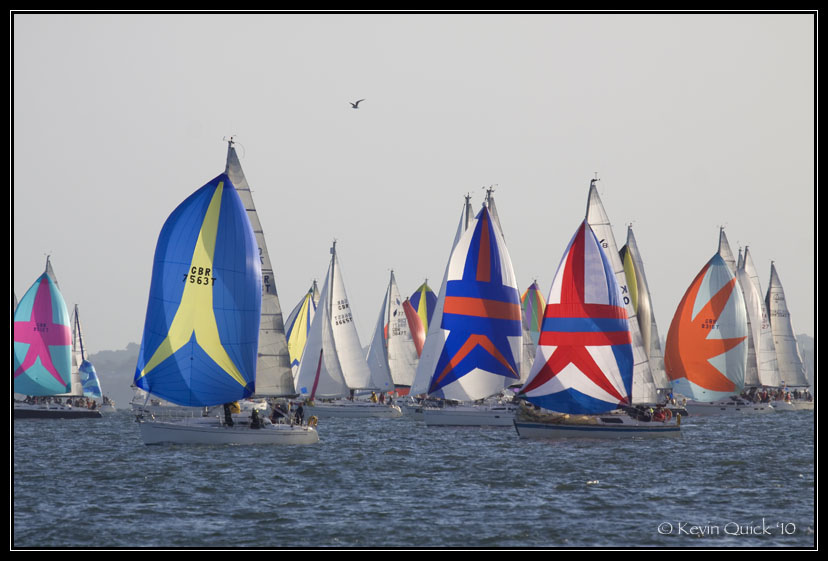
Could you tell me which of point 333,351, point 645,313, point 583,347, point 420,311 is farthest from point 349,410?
point 583,347

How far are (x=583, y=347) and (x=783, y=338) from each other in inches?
2025

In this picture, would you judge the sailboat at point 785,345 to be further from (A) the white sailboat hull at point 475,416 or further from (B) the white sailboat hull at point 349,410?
(A) the white sailboat hull at point 475,416

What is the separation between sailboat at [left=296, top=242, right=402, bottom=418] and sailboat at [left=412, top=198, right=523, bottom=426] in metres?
21.7

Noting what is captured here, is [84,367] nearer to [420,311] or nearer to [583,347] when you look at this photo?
[420,311]

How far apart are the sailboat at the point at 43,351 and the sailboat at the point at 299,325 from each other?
16.3 meters

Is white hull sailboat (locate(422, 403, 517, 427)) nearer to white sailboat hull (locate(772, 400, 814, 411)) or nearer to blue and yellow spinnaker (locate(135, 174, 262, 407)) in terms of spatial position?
blue and yellow spinnaker (locate(135, 174, 262, 407))

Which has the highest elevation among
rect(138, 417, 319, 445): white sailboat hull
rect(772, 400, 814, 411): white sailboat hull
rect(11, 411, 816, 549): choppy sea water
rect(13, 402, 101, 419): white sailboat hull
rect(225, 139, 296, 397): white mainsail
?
rect(225, 139, 296, 397): white mainsail

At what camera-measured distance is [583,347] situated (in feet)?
163

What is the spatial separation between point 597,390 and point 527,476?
11757 millimetres

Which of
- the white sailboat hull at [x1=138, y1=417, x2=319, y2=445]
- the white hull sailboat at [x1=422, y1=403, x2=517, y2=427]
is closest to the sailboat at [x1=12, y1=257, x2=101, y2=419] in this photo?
the white hull sailboat at [x1=422, y1=403, x2=517, y2=427]

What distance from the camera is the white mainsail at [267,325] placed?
4853cm

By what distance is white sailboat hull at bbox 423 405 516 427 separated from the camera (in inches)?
2467

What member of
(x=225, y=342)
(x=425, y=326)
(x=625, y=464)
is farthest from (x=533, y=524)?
(x=425, y=326)
